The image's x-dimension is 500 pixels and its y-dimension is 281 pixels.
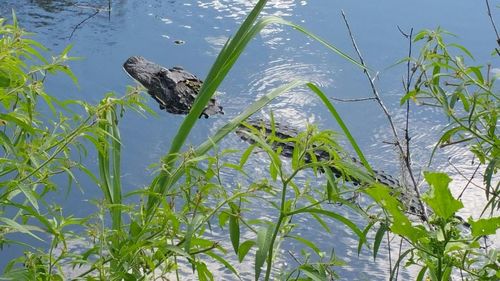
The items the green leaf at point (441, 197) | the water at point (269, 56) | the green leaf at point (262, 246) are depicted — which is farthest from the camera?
the water at point (269, 56)

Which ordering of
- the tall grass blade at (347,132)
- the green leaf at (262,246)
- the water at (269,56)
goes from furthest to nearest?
the water at (269,56)
the tall grass blade at (347,132)
the green leaf at (262,246)

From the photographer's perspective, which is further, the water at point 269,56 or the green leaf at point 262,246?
the water at point 269,56

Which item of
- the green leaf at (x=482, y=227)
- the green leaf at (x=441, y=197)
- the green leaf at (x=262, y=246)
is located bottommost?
the green leaf at (x=262, y=246)

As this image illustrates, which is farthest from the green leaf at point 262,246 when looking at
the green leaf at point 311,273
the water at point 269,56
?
the water at point 269,56

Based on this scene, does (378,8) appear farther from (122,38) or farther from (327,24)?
(122,38)

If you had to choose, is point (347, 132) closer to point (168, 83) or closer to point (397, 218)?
point (397, 218)

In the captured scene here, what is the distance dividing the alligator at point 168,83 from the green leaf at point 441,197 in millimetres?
3039

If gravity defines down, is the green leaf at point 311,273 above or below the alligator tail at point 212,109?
above

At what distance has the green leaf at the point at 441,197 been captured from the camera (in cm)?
64

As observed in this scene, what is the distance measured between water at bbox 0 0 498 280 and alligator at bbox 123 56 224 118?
2.6 inches

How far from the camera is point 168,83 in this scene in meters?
3.89

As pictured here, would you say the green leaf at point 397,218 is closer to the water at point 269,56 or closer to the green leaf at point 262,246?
the green leaf at point 262,246

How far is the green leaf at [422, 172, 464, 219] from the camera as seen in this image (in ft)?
2.11

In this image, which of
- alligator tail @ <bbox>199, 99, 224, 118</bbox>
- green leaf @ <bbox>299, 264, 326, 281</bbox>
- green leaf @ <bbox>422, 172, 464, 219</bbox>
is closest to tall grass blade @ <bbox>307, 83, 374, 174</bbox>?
green leaf @ <bbox>299, 264, 326, 281</bbox>
